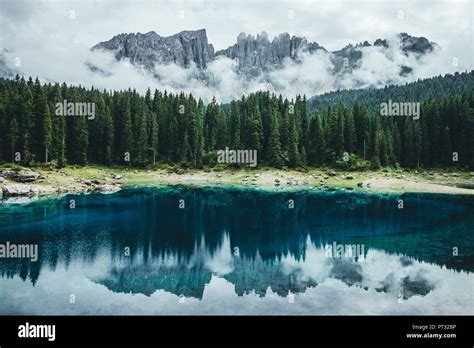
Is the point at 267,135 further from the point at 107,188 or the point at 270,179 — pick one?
the point at 107,188

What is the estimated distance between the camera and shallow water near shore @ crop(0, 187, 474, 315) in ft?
75.8

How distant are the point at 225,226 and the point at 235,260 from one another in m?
13.0

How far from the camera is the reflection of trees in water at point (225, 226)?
1291 inches

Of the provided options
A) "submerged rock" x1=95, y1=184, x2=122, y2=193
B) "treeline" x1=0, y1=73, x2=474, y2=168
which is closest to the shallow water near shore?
"submerged rock" x1=95, y1=184, x2=122, y2=193

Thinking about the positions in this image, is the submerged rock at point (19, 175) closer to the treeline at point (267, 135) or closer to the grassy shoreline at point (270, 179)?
the grassy shoreline at point (270, 179)

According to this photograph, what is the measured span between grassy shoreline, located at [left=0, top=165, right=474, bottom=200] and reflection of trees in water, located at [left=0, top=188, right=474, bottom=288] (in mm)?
10642

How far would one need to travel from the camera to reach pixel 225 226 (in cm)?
4475

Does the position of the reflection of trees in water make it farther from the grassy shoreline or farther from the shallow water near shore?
the grassy shoreline

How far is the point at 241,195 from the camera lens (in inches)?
2724

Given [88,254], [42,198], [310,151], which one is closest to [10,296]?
[88,254]

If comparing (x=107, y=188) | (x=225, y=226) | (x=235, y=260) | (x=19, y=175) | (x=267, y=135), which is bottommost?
(x=235, y=260)

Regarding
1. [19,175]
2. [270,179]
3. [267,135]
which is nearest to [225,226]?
[19,175]
